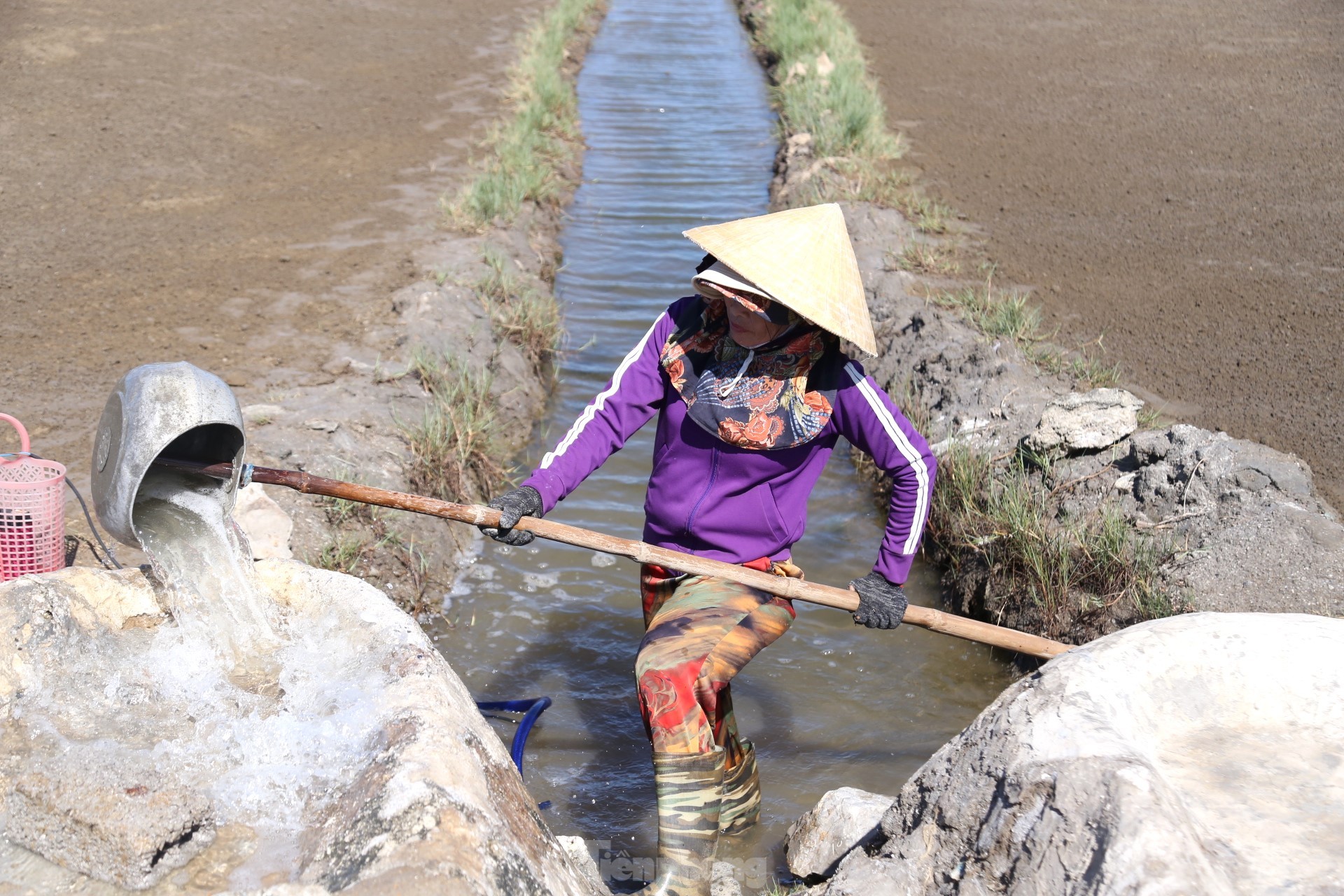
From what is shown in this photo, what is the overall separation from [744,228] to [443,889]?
5.23 ft

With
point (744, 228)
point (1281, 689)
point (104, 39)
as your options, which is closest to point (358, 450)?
point (744, 228)

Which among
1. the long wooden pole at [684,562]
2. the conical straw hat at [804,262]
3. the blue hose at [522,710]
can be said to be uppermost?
the conical straw hat at [804,262]

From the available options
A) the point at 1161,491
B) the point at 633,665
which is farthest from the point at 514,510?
the point at 1161,491

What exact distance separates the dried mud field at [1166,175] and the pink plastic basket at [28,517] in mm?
4233

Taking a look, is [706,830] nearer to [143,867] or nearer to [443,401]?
[143,867]

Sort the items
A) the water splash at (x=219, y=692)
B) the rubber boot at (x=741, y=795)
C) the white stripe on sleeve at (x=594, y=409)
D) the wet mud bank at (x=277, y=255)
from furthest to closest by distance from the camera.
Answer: the wet mud bank at (x=277, y=255) < the rubber boot at (x=741, y=795) < the white stripe on sleeve at (x=594, y=409) < the water splash at (x=219, y=692)

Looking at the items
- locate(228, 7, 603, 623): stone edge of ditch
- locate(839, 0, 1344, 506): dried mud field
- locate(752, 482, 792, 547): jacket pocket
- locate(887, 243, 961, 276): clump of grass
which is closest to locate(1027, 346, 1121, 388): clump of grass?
locate(839, 0, 1344, 506): dried mud field

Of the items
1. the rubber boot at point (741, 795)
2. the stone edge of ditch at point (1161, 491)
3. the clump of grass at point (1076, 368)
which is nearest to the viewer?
the rubber boot at point (741, 795)

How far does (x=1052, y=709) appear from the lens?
6.35ft

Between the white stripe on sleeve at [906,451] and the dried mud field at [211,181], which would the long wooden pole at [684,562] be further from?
the dried mud field at [211,181]

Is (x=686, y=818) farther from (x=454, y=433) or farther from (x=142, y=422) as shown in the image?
(x=454, y=433)

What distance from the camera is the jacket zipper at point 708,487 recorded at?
2775 mm

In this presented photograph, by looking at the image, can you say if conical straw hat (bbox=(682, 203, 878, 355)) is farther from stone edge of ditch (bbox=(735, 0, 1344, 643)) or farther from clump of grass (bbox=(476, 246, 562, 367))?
clump of grass (bbox=(476, 246, 562, 367))

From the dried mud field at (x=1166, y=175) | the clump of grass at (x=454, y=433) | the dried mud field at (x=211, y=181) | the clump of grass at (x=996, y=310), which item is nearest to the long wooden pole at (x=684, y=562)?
the clump of grass at (x=454, y=433)
